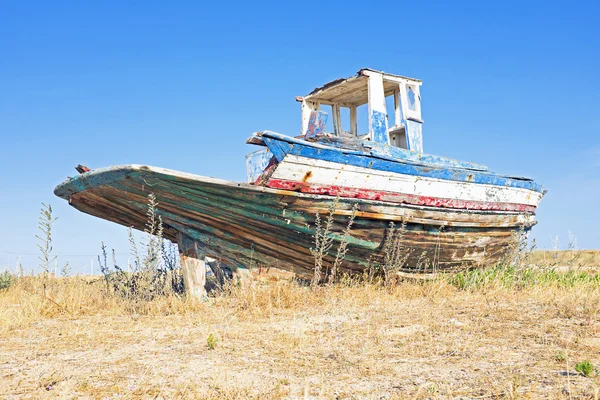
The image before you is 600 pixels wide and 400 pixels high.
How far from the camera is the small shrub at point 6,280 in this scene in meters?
8.94

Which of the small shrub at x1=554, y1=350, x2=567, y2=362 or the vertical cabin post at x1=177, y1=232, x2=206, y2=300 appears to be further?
the vertical cabin post at x1=177, y1=232, x2=206, y2=300

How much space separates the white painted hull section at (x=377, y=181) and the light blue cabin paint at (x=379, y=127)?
1.07 m

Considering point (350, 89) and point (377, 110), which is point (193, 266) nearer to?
point (377, 110)

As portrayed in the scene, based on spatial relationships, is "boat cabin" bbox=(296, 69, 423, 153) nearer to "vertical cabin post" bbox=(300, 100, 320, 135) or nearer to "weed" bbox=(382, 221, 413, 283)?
"vertical cabin post" bbox=(300, 100, 320, 135)

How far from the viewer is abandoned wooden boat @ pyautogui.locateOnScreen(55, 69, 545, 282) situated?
5930 millimetres

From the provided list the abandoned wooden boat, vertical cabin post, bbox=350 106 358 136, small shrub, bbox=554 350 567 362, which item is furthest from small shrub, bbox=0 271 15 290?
small shrub, bbox=554 350 567 362

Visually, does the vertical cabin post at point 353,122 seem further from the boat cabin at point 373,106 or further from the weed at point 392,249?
the weed at point 392,249

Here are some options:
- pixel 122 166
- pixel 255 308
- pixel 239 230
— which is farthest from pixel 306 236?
pixel 122 166

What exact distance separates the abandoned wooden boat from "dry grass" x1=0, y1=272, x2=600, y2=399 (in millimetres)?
760

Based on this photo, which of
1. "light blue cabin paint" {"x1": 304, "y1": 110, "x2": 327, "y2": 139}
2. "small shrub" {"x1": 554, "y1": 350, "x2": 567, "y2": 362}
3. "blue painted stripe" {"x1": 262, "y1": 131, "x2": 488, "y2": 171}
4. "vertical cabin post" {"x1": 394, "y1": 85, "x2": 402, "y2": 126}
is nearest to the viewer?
"small shrub" {"x1": 554, "y1": 350, "x2": 567, "y2": 362}

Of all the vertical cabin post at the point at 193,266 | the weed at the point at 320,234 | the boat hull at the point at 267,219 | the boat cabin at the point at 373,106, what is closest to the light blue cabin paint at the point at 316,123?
the boat cabin at the point at 373,106

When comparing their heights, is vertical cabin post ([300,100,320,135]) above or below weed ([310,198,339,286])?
above

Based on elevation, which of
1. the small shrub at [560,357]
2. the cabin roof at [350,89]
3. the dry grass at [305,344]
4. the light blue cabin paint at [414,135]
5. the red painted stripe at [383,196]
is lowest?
the small shrub at [560,357]

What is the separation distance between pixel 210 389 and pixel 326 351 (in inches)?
46.8
